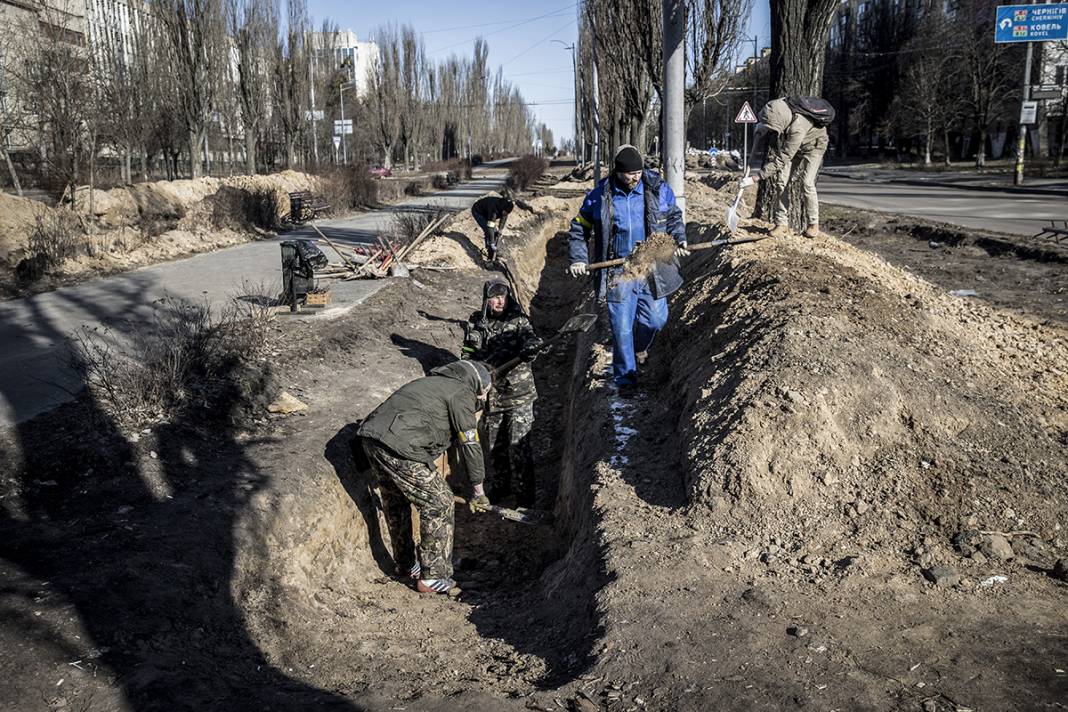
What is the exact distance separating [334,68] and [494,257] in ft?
123

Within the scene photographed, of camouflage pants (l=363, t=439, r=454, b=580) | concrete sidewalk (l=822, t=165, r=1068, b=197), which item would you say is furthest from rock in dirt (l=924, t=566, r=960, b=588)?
A: concrete sidewalk (l=822, t=165, r=1068, b=197)

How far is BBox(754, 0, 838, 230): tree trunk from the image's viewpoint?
29.7 feet

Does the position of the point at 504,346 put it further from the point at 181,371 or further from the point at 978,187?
the point at 978,187

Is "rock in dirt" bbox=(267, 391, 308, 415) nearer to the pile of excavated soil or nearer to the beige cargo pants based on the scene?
the beige cargo pants

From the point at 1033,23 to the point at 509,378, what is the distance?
21.1 meters

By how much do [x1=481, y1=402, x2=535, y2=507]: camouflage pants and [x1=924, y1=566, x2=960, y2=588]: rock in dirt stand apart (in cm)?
356

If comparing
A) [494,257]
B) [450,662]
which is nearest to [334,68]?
[494,257]

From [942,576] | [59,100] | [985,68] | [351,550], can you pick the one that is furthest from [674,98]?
[985,68]

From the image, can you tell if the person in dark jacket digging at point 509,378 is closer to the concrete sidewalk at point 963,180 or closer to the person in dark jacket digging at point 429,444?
the person in dark jacket digging at point 429,444

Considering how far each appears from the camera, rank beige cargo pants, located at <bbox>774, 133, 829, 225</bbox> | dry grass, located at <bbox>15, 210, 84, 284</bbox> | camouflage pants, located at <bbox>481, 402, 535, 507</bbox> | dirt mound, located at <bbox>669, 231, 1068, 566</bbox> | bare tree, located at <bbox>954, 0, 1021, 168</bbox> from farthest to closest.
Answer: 1. bare tree, located at <bbox>954, 0, 1021, 168</bbox>
2. dry grass, located at <bbox>15, 210, 84, 284</bbox>
3. beige cargo pants, located at <bbox>774, 133, 829, 225</bbox>
4. camouflage pants, located at <bbox>481, 402, 535, 507</bbox>
5. dirt mound, located at <bbox>669, 231, 1068, 566</bbox>

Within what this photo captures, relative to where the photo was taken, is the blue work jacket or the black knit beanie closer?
the black knit beanie

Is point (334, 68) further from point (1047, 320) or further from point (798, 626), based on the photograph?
point (798, 626)

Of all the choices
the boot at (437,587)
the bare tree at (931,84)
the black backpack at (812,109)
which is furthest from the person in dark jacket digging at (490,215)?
the bare tree at (931,84)

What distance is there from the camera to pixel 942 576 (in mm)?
3689
